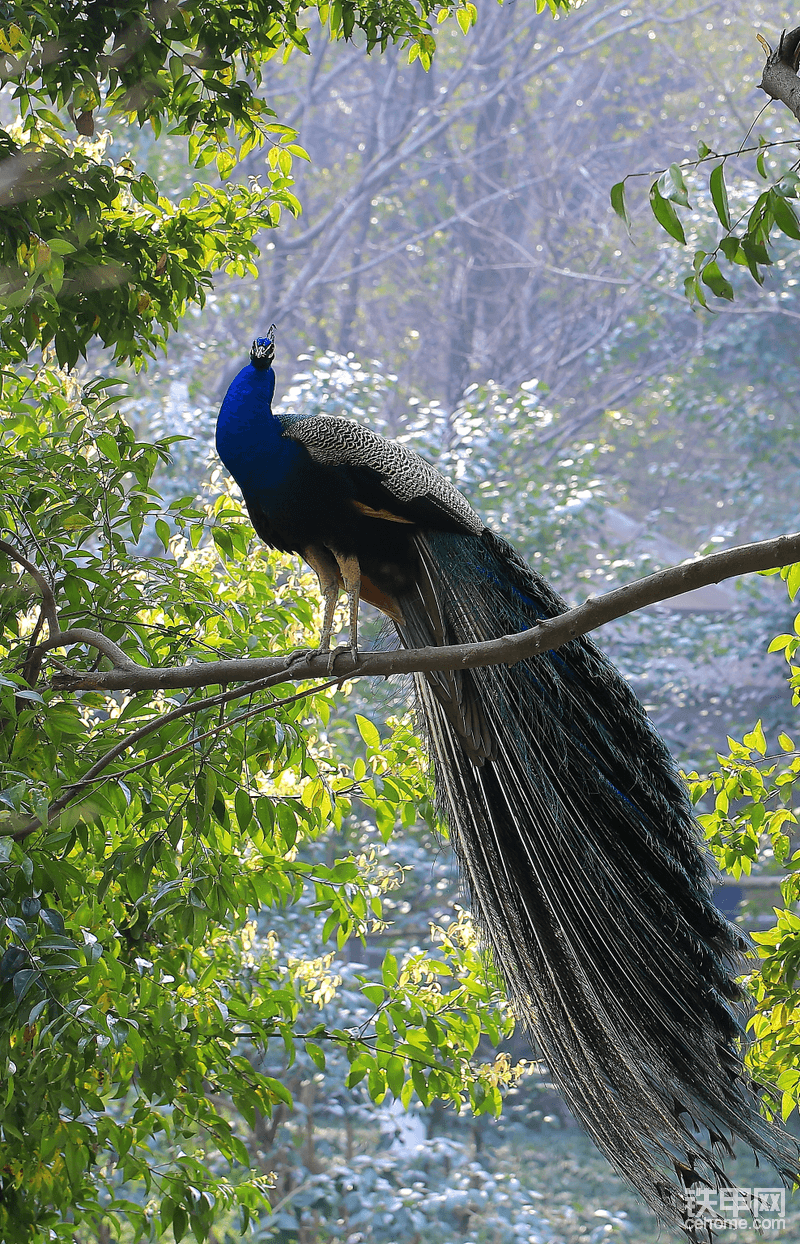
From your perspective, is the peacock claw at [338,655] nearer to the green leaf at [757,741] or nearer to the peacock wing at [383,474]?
the peacock wing at [383,474]

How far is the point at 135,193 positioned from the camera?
Answer: 1614mm

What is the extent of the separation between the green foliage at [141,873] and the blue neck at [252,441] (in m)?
0.09

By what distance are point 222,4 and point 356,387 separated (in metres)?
3.21

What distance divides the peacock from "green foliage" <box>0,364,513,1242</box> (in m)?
0.13

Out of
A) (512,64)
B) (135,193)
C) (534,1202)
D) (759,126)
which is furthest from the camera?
(512,64)

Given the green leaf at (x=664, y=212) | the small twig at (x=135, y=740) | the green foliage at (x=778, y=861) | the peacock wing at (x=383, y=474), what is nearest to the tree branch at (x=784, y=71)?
the green leaf at (x=664, y=212)

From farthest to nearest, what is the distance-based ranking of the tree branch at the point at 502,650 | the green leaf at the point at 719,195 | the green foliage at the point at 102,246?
the green foliage at the point at 102,246, the tree branch at the point at 502,650, the green leaf at the point at 719,195

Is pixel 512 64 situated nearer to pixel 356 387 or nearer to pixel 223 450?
pixel 356 387

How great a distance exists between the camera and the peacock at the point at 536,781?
1553mm

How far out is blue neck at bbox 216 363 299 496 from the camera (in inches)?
66.4

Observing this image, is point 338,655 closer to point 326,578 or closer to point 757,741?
point 326,578

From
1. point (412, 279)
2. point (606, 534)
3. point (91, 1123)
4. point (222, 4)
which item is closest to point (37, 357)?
point (222, 4)

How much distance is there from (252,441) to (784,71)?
0.90 metres

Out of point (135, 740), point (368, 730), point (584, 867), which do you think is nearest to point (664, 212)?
point (135, 740)
